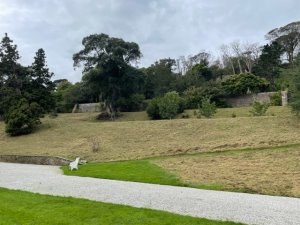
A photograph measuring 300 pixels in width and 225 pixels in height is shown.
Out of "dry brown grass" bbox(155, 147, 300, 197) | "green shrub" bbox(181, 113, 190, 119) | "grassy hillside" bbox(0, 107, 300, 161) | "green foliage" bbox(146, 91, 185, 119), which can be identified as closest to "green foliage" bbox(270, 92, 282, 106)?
"green shrub" bbox(181, 113, 190, 119)

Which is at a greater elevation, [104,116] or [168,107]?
[168,107]

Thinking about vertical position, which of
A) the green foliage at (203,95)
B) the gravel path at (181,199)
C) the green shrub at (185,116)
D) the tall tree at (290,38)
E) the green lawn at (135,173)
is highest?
the tall tree at (290,38)

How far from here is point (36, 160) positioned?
72.0 feet

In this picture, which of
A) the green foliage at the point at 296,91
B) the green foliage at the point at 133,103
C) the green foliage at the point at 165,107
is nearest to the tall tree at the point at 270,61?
the green foliage at the point at 133,103

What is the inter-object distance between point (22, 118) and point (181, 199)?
24970 millimetres

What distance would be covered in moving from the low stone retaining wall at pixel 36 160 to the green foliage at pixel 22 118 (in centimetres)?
767

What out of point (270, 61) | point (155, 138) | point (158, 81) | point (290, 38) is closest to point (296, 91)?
point (155, 138)

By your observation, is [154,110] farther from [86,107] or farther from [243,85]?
[86,107]

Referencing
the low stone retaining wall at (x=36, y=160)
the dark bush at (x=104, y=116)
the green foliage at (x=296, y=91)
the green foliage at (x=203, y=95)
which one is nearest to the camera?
the low stone retaining wall at (x=36, y=160)

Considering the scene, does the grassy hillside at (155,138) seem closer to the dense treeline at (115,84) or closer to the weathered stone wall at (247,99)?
the dense treeline at (115,84)

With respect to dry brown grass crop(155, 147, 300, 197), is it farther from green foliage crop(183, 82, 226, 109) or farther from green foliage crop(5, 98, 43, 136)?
green foliage crop(183, 82, 226, 109)

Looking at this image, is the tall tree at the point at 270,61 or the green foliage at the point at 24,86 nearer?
the green foliage at the point at 24,86

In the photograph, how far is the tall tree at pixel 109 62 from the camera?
3881cm

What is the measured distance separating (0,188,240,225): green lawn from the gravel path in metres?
0.61
